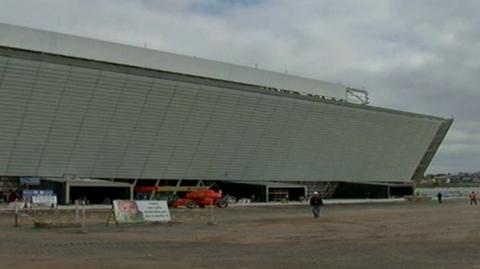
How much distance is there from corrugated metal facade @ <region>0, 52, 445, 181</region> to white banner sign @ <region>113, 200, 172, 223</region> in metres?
39.5

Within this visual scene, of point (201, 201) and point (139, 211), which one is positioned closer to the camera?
A: point (139, 211)

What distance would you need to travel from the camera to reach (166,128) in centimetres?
8500

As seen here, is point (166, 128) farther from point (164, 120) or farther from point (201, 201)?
point (201, 201)

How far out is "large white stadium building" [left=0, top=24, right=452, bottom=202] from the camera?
7325 centimetres

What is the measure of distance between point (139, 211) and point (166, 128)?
50.6 m

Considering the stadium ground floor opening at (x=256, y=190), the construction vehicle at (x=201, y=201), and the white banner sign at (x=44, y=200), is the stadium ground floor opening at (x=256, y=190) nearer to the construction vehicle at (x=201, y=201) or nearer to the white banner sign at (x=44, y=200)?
the construction vehicle at (x=201, y=201)

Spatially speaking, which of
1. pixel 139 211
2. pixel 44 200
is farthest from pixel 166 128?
pixel 139 211

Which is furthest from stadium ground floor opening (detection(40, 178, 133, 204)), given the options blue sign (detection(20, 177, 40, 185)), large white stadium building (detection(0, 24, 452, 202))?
large white stadium building (detection(0, 24, 452, 202))

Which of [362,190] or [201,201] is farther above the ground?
[362,190]

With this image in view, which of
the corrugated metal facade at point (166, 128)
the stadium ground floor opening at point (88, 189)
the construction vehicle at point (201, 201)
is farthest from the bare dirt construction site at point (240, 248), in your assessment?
the corrugated metal facade at point (166, 128)

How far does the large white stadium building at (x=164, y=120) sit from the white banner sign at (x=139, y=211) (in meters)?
39.6

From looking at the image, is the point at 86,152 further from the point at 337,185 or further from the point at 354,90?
the point at 354,90

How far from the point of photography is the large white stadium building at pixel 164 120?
73.2m

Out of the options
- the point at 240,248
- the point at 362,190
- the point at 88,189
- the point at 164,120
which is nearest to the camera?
the point at 240,248
